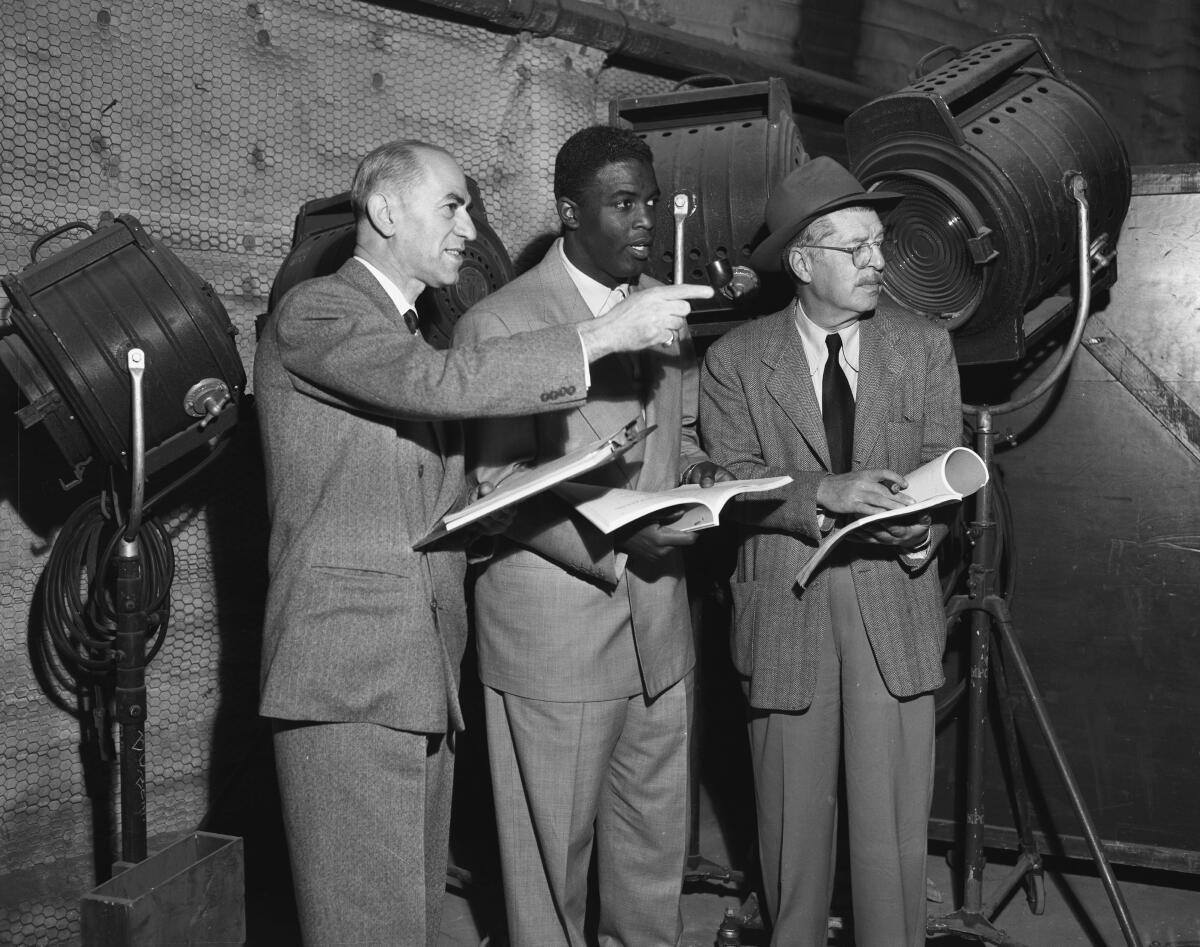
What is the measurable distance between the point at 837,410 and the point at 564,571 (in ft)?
2.81

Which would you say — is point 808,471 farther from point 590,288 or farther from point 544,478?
point 544,478

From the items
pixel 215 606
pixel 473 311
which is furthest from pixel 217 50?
pixel 215 606

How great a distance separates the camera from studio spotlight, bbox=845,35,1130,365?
3340mm

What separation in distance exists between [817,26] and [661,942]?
3815 millimetres

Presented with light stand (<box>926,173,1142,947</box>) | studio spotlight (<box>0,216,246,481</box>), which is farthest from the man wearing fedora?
studio spotlight (<box>0,216,246,481</box>)

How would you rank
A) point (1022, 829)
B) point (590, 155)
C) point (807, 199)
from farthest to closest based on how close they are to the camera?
point (1022, 829), point (807, 199), point (590, 155)

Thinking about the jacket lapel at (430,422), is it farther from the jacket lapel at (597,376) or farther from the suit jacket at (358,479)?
the jacket lapel at (597,376)

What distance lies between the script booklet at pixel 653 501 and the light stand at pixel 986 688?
3.67 feet

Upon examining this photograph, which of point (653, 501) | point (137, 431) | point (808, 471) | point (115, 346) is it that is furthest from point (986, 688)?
point (115, 346)

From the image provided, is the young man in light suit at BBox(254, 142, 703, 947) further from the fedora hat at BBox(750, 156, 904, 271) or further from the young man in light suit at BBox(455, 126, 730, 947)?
the fedora hat at BBox(750, 156, 904, 271)

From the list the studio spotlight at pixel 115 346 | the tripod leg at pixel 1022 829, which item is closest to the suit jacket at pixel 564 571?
the studio spotlight at pixel 115 346

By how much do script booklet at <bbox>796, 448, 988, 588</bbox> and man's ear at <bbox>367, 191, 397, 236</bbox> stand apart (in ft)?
3.88

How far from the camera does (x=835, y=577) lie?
121 inches

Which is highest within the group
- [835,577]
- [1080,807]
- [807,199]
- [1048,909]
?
[807,199]
